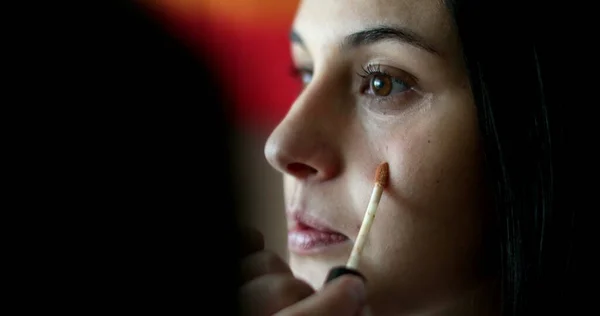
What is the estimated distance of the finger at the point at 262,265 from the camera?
0.50 meters

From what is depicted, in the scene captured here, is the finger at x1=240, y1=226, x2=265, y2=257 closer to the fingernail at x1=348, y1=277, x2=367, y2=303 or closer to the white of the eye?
the fingernail at x1=348, y1=277, x2=367, y2=303

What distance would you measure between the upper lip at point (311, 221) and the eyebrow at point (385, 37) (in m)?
0.15

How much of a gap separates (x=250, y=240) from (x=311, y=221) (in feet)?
0.20

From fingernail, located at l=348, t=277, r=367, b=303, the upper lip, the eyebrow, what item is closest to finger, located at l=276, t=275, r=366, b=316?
fingernail, located at l=348, t=277, r=367, b=303

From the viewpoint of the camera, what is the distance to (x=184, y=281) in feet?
1.21

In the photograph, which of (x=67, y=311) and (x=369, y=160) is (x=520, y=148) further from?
(x=67, y=311)

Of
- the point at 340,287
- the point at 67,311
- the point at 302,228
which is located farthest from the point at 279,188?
the point at 67,311

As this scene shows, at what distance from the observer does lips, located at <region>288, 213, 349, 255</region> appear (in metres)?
0.54

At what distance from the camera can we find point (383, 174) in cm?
50

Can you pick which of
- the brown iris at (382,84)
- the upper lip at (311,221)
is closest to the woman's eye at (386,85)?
the brown iris at (382,84)

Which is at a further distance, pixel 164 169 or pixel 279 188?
pixel 279 188

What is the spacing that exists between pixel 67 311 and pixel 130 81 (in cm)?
13

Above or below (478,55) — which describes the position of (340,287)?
below

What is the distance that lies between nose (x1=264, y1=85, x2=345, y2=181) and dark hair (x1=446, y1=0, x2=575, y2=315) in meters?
0.13
